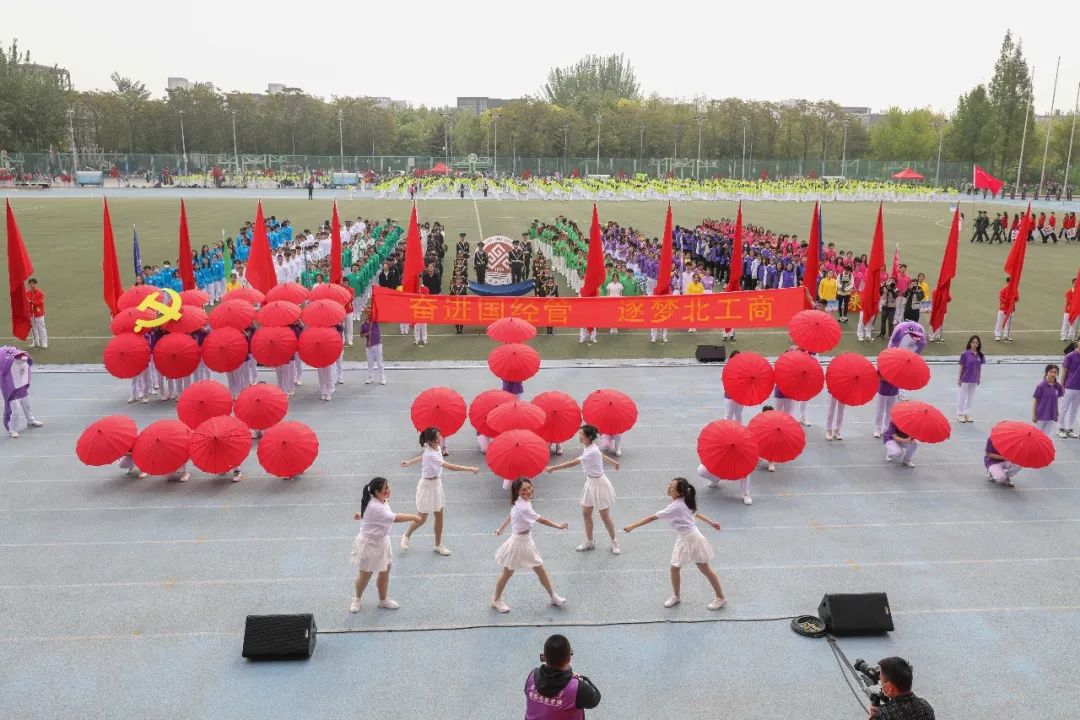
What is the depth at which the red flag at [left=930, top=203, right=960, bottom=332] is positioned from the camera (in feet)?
55.7

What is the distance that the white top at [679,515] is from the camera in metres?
7.70

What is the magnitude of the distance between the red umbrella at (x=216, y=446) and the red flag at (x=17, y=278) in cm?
808

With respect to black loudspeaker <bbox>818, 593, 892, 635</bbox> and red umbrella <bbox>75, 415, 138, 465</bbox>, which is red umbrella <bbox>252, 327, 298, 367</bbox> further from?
black loudspeaker <bbox>818, 593, 892, 635</bbox>

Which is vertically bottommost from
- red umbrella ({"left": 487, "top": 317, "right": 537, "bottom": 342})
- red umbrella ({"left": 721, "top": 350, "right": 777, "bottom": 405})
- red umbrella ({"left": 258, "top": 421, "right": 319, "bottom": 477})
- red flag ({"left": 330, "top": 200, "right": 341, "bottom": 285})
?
red umbrella ({"left": 258, "top": 421, "right": 319, "bottom": 477})

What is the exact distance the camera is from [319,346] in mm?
13391

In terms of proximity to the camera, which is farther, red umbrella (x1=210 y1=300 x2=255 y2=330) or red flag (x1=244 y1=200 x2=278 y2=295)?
red flag (x1=244 y1=200 x2=278 y2=295)

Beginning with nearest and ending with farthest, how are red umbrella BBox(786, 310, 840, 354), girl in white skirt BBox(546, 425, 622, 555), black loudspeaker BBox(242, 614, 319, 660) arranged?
black loudspeaker BBox(242, 614, 319, 660) < girl in white skirt BBox(546, 425, 622, 555) < red umbrella BBox(786, 310, 840, 354)

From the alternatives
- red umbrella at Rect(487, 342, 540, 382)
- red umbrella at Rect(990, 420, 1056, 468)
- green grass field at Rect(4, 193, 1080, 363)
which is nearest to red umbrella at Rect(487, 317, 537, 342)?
red umbrella at Rect(487, 342, 540, 382)

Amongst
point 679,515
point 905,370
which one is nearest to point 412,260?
point 905,370

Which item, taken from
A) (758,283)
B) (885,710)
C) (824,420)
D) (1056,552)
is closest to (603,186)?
(758,283)

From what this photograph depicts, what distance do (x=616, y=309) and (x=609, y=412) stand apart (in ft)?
21.2

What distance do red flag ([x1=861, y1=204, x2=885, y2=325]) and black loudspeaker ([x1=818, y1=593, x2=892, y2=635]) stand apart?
11.3 meters

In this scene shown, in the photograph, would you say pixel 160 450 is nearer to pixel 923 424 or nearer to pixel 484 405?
pixel 484 405

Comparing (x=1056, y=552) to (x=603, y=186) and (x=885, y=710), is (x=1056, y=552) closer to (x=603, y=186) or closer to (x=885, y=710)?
(x=885, y=710)
